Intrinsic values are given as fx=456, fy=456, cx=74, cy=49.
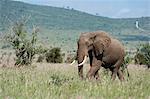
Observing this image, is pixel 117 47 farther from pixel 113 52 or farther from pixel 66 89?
pixel 66 89

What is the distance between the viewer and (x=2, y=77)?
1039cm

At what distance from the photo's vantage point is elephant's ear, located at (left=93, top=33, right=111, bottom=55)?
666 inches

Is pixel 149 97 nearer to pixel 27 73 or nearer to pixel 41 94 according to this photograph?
pixel 41 94

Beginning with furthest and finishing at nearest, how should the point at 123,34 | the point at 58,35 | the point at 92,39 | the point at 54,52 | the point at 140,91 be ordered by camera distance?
1. the point at 123,34
2. the point at 58,35
3. the point at 54,52
4. the point at 92,39
5. the point at 140,91

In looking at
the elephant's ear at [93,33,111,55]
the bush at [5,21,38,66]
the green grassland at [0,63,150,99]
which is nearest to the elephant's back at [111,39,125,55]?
the elephant's ear at [93,33,111,55]

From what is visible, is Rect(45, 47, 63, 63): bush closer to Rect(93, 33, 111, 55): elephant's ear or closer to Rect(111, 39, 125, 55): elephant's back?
Rect(111, 39, 125, 55): elephant's back

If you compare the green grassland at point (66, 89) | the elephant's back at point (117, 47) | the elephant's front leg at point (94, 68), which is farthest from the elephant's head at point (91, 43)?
the green grassland at point (66, 89)

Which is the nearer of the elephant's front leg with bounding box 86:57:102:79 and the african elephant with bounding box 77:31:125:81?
the elephant's front leg with bounding box 86:57:102:79

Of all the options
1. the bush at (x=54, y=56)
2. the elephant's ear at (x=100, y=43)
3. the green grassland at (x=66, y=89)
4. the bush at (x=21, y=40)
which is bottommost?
the bush at (x=54, y=56)

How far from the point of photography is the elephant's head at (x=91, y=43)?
53.5 ft

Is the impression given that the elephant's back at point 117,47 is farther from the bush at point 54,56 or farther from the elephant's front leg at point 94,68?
the bush at point 54,56

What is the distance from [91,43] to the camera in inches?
666

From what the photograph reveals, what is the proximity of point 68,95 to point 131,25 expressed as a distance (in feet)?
599

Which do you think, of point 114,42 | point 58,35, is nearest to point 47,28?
point 58,35
